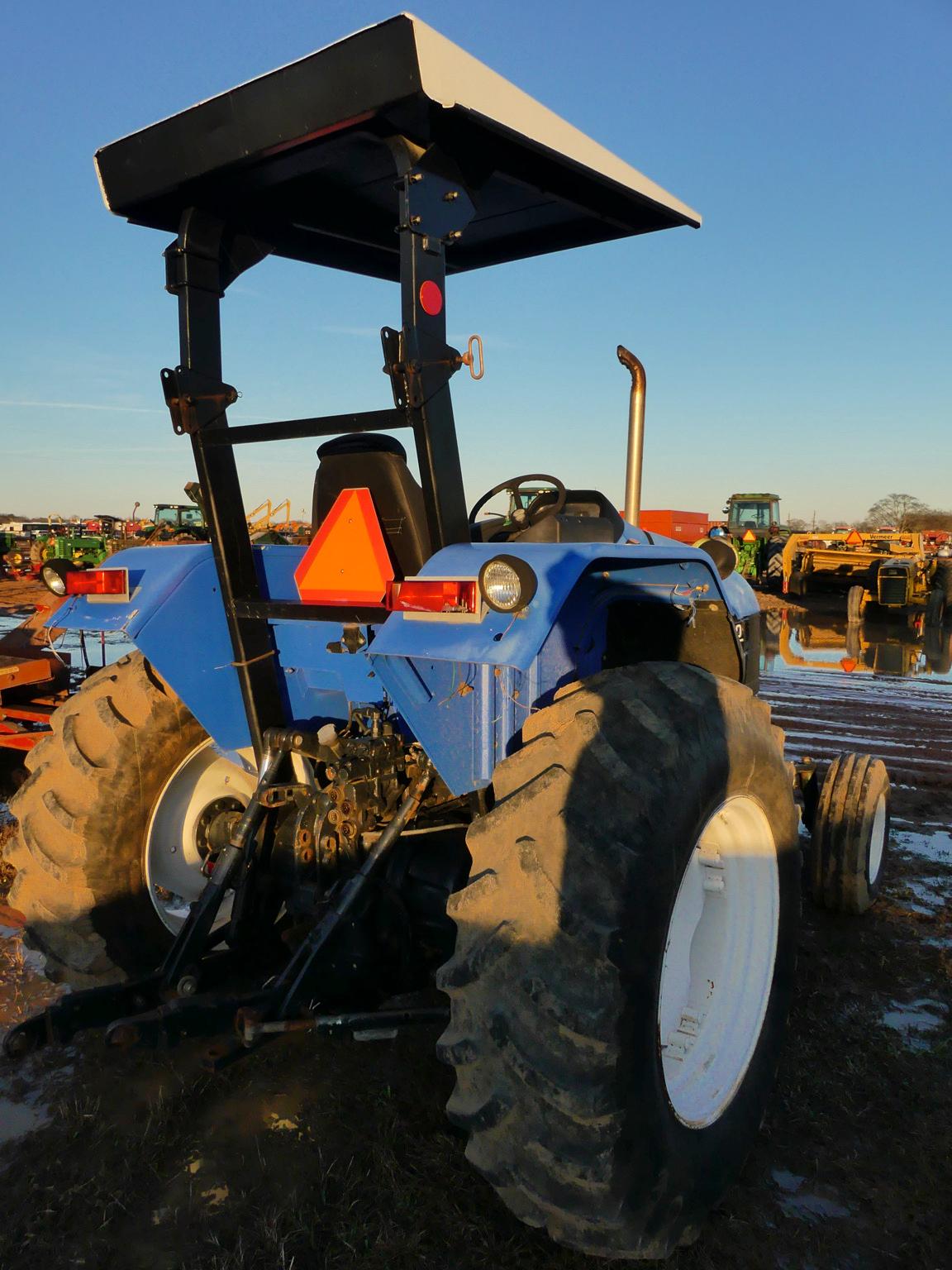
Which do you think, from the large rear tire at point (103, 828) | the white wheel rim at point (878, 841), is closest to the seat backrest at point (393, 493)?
the large rear tire at point (103, 828)

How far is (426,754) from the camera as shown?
2.33m

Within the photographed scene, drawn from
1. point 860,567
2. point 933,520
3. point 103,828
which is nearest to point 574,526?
point 103,828

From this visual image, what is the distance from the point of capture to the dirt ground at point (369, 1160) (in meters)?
1.99

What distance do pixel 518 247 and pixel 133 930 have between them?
2.93 m

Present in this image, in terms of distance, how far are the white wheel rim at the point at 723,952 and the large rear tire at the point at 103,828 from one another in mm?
1655

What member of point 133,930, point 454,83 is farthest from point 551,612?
point 133,930

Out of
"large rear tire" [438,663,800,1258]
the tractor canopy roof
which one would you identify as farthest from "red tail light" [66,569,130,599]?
"large rear tire" [438,663,800,1258]

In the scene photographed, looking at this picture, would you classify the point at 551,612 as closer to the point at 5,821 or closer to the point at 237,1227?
the point at 237,1227

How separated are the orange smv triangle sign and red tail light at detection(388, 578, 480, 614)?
41 centimetres

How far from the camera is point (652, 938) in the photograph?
1.81 metres

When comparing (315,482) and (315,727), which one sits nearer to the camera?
(315,482)

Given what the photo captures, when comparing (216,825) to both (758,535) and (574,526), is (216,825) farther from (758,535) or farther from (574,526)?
(758,535)

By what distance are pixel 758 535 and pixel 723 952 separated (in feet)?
77.1

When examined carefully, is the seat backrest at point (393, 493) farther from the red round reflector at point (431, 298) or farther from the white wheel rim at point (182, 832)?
the white wheel rim at point (182, 832)
